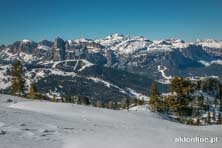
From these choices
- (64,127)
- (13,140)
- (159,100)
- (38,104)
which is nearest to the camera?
(13,140)

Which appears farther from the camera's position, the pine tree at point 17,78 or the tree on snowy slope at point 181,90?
the pine tree at point 17,78

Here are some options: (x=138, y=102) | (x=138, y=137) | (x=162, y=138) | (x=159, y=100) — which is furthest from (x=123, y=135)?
(x=138, y=102)

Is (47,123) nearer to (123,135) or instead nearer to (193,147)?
(123,135)

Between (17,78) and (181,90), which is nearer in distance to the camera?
(181,90)

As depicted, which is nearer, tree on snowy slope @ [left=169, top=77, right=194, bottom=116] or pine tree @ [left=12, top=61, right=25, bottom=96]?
tree on snowy slope @ [left=169, top=77, right=194, bottom=116]

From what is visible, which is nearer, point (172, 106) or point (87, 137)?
point (87, 137)

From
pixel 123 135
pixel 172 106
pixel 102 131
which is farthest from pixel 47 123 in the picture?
pixel 172 106

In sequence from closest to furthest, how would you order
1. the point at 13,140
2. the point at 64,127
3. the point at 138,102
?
1. the point at 13,140
2. the point at 64,127
3. the point at 138,102

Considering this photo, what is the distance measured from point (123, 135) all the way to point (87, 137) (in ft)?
8.98

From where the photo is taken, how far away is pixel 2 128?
2019 centimetres

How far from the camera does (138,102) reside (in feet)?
575

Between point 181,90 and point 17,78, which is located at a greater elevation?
point 17,78

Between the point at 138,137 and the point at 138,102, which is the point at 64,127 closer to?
the point at 138,137

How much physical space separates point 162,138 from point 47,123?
8618mm
